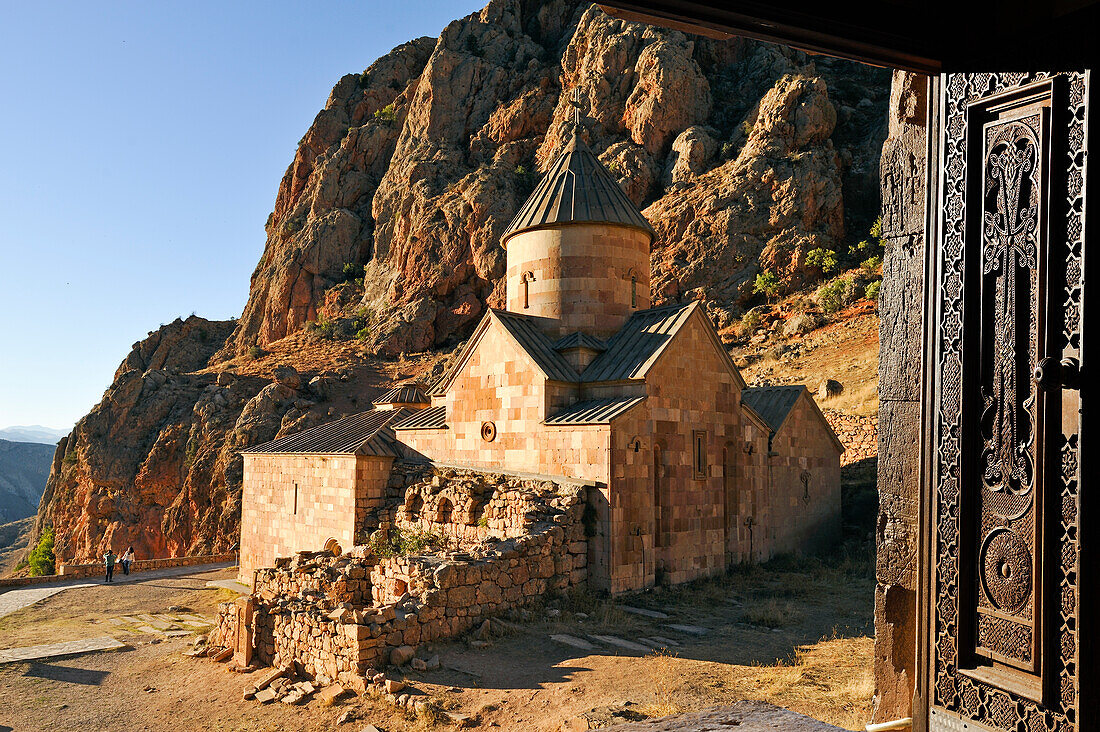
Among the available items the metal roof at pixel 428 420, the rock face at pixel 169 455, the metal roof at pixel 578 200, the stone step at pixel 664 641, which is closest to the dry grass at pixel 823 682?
the stone step at pixel 664 641

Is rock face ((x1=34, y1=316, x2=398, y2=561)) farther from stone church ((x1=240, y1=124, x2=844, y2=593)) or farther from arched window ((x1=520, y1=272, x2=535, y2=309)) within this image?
arched window ((x1=520, y1=272, x2=535, y2=309))

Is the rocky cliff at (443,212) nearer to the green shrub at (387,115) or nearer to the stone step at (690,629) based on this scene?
the green shrub at (387,115)

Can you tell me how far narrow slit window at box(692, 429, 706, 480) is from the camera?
13875 mm

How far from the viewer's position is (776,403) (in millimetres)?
16828

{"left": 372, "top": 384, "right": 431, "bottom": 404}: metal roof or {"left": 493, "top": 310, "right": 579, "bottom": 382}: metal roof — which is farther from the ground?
{"left": 493, "top": 310, "right": 579, "bottom": 382}: metal roof

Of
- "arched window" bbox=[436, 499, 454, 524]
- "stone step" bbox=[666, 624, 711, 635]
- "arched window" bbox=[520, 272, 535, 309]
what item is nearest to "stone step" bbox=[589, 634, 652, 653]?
"stone step" bbox=[666, 624, 711, 635]

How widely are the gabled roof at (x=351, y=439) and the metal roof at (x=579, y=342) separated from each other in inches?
166

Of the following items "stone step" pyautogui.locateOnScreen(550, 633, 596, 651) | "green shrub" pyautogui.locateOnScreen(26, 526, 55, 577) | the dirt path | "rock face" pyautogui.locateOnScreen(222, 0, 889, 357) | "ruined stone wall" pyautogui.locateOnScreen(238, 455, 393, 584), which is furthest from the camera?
"rock face" pyautogui.locateOnScreen(222, 0, 889, 357)

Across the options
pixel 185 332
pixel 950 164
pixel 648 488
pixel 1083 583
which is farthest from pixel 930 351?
pixel 185 332

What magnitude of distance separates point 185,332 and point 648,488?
42.4 m

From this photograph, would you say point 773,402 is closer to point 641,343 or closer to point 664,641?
point 641,343

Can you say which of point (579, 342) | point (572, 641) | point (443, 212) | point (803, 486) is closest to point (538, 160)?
point (443, 212)

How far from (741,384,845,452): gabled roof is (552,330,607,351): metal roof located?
3582 mm

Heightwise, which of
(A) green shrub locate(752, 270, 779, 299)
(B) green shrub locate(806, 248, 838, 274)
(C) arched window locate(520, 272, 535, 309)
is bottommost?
(C) arched window locate(520, 272, 535, 309)
